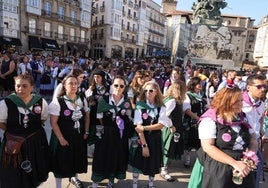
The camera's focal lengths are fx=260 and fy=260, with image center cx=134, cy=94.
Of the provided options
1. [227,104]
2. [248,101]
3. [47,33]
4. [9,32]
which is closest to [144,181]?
[248,101]

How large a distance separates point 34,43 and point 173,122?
3311 cm

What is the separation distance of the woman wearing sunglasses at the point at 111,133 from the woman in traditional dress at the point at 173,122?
0.99 meters

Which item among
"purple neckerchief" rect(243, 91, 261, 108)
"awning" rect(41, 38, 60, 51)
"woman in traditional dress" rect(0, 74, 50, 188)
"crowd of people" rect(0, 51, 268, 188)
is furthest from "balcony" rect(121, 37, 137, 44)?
"woman in traditional dress" rect(0, 74, 50, 188)

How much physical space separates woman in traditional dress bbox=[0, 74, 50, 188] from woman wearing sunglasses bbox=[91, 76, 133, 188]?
91 cm

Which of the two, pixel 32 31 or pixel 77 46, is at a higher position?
pixel 32 31

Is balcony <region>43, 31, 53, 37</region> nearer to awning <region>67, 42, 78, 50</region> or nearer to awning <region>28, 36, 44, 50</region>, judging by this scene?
awning <region>28, 36, 44, 50</region>

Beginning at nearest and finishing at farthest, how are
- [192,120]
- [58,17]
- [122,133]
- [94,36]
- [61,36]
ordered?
[122,133] < [192,120] < [58,17] < [61,36] < [94,36]

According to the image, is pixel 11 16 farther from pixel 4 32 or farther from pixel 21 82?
pixel 21 82

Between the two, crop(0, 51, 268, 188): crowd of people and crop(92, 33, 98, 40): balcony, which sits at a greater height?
crop(92, 33, 98, 40): balcony

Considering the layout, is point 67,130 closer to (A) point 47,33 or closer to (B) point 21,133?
(B) point 21,133

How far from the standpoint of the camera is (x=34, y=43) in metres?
34.1

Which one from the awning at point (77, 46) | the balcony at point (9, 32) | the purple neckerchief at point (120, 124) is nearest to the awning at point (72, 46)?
the awning at point (77, 46)

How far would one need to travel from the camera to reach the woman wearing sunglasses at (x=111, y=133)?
398 centimetres

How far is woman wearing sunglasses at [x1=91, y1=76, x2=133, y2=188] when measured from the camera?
3.98 meters
